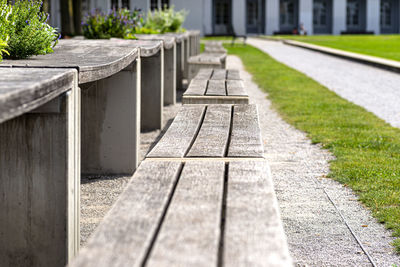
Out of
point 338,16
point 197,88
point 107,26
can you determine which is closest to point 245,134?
point 197,88

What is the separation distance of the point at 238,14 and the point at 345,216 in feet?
136

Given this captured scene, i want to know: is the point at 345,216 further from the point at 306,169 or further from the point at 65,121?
the point at 65,121

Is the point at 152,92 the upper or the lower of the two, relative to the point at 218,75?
lower

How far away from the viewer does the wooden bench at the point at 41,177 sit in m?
2.81

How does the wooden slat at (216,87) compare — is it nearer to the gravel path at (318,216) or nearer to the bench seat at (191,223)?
the gravel path at (318,216)

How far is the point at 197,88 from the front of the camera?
20.9ft

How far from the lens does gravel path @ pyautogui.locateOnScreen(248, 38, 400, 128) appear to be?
29.6 ft

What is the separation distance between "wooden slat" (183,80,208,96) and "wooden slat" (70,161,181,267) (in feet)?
10.5

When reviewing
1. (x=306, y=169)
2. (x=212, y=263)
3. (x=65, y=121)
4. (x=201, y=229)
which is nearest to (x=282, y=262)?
(x=212, y=263)

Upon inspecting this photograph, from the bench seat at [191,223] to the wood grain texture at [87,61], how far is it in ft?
2.20

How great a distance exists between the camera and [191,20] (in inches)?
1710

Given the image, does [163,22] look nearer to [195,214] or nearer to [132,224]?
[195,214]

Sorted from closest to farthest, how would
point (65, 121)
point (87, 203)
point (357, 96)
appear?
1. point (65, 121)
2. point (87, 203)
3. point (357, 96)

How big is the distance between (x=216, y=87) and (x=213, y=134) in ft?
8.81
